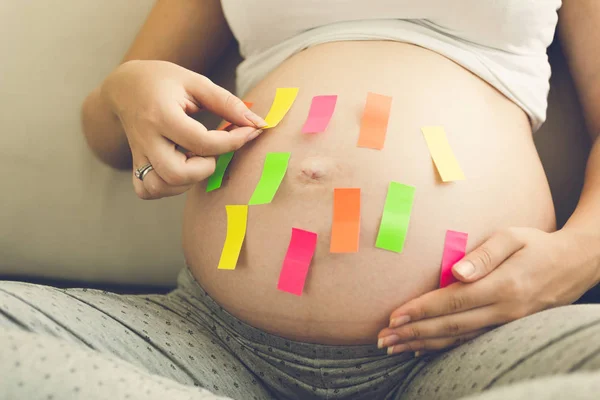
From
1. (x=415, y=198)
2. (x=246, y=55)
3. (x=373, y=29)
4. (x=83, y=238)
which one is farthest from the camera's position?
(x=83, y=238)

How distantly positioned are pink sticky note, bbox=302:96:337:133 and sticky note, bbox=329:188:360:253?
10 cm

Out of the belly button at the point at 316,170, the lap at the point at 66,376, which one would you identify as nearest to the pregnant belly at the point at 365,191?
the belly button at the point at 316,170

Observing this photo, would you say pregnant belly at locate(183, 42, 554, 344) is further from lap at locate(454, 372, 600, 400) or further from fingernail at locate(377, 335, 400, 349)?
lap at locate(454, 372, 600, 400)

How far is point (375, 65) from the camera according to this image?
71 cm

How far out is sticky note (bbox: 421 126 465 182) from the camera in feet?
2.10

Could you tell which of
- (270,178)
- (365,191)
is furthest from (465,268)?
(270,178)

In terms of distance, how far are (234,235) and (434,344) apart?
0.97 feet

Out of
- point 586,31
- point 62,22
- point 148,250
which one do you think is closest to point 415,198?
point 586,31

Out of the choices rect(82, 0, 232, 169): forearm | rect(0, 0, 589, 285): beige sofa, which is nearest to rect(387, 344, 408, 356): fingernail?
rect(0, 0, 589, 285): beige sofa

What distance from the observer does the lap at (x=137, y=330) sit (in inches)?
21.5

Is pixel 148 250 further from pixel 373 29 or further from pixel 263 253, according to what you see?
pixel 373 29

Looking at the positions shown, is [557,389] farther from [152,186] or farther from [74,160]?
[74,160]

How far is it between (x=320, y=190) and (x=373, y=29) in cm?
29

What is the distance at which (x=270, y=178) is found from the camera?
2.19ft
